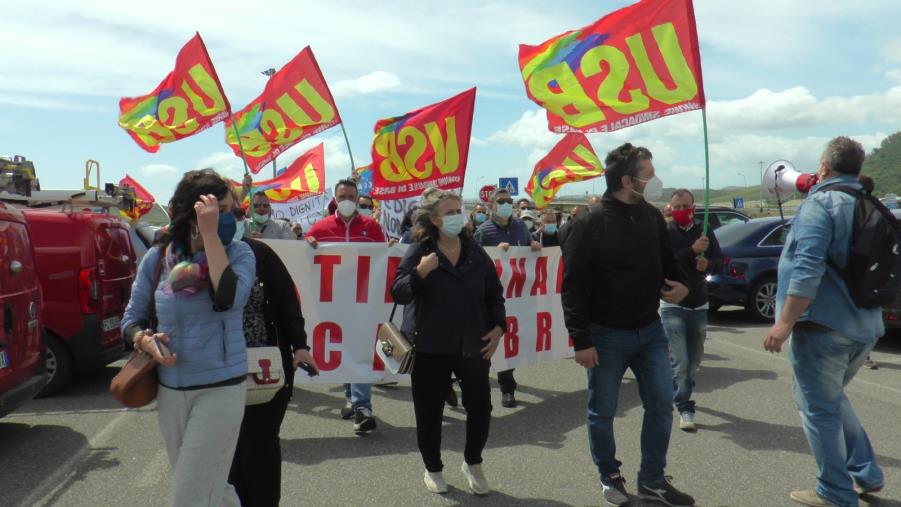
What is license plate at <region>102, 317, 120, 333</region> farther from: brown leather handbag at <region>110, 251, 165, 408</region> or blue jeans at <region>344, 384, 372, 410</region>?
brown leather handbag at <region>110, 251, 165, 408</region>

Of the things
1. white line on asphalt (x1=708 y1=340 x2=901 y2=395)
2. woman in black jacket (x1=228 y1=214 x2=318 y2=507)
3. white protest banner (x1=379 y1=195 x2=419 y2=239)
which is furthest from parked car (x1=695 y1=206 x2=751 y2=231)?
woman in black jacket (x1=228 y1=214 x2=318 y2=507)

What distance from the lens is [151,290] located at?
2979 mm

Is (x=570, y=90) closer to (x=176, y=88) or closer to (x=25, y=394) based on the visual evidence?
(x=25, y=394)

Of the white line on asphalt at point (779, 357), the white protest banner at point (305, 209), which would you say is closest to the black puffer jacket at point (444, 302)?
the white line on asphalt at point (779, 357)

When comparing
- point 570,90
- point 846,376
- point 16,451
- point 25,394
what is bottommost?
point 16,451

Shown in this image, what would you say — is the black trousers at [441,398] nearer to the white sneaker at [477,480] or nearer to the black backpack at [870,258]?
the white sneaker at [477,480]

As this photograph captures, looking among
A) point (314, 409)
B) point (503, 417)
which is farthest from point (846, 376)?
point (314, 409)

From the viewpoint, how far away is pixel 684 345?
5.68m

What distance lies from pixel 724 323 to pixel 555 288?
5.22 metres

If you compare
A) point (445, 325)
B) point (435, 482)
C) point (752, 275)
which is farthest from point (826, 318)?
point (752, 275)

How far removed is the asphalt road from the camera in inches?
170

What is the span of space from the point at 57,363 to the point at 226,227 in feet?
17.1

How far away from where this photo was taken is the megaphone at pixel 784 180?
4395mm

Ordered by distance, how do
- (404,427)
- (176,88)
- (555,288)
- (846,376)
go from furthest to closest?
(176,88) → (555,288) → (404,427) → (846,376)
